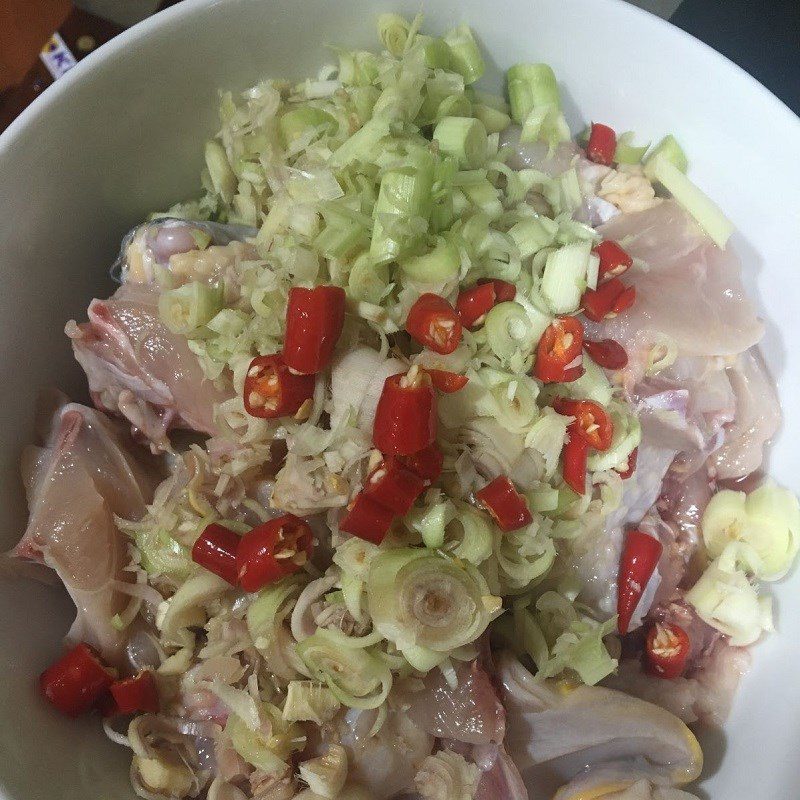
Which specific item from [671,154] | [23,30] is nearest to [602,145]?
[671,154]

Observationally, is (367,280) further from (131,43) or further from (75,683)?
(75,683)

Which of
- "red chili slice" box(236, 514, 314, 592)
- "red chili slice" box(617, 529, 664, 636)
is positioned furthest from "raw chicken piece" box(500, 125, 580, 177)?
"red chili slice" box(236, 514, 314, 592)

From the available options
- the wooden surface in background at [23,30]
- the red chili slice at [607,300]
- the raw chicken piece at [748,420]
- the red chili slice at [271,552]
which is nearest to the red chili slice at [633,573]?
the raw chicken piece at [748,420]

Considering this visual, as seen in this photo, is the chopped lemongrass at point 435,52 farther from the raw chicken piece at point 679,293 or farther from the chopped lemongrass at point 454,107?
the raw chicken piece at point 679,293

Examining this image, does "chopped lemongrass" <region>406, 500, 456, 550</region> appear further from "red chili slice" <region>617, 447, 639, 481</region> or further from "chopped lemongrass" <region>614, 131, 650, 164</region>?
"chopped lemongrass" <region>614, 131, 650, 164</region>

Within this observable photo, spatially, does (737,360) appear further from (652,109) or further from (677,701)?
(677,701)

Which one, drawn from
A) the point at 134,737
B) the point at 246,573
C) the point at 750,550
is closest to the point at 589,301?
the point at 750,550
